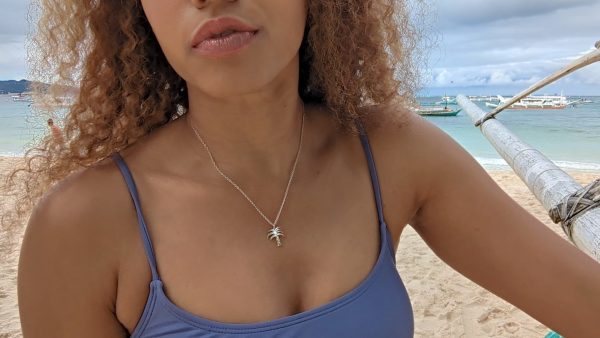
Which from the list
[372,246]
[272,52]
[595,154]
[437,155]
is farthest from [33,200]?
[595,154]

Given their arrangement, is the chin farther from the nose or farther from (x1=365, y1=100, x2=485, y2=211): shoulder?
(x1=365, y1=100, x2=485, y2=211): shoulder

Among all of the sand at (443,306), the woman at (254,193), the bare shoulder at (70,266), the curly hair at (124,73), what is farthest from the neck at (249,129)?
the sand at (443,306)

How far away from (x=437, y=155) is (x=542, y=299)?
1.23 ft

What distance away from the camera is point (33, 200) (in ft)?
3.60

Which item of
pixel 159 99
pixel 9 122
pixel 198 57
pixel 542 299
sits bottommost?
pixel 9 122

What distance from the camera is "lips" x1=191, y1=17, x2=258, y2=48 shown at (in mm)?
819

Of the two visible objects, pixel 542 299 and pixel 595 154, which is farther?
pixel 595 154

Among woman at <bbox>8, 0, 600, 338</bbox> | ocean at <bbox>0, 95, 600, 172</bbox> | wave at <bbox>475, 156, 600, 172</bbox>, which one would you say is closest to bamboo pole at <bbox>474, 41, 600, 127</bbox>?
woman at <bbox>8, 0, 600, 338</bbox>

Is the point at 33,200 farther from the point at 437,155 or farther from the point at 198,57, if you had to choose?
the point at 437,155

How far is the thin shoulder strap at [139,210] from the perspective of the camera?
0.90m

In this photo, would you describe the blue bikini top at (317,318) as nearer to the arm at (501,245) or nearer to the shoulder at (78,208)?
the shoulder at (78,208)

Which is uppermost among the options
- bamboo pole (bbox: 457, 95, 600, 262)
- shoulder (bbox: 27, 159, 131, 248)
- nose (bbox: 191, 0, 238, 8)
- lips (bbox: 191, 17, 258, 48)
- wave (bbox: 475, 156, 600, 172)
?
nose (bbox: 191, 0, 238, 8)

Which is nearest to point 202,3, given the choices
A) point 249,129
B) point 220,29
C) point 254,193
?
point 220,29

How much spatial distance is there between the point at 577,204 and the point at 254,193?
933 millimetres
